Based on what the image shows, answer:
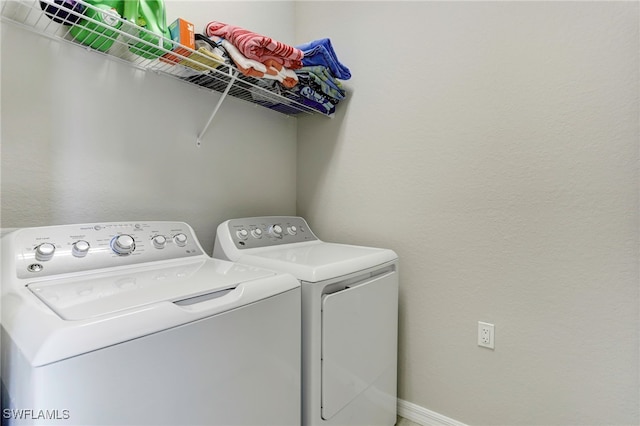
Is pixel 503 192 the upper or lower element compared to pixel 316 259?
upper

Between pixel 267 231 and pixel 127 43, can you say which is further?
pixel 267 231

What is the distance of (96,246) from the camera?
1.03 m

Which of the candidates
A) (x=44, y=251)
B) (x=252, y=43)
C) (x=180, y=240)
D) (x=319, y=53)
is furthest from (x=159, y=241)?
(x=319, y=53)

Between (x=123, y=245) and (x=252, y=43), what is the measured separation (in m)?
0.85

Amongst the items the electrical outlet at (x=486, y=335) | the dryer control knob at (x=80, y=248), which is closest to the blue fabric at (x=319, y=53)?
the dryer control knob at (x=80, y=248)

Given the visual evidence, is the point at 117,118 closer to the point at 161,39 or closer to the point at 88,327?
the point at 161,39

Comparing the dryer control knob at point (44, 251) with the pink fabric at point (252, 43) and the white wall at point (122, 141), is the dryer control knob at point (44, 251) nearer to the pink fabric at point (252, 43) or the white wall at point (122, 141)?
the white wall at point (122, 141)

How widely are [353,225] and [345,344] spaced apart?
2.45 feet

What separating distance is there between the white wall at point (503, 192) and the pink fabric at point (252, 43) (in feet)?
1.88

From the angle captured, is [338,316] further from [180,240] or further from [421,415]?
[421,415]

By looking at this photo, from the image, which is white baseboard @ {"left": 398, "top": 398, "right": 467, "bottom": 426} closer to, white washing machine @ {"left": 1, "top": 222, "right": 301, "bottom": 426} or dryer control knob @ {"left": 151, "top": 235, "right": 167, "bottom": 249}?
white washing machine @ {"left": 1, "top": 222, "right": 301, "bottom": 426}

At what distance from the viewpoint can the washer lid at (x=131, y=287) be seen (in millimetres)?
687

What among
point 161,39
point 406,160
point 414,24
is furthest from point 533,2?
point 161,39

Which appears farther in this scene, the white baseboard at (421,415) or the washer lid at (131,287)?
the white baseboard at (421,415)
